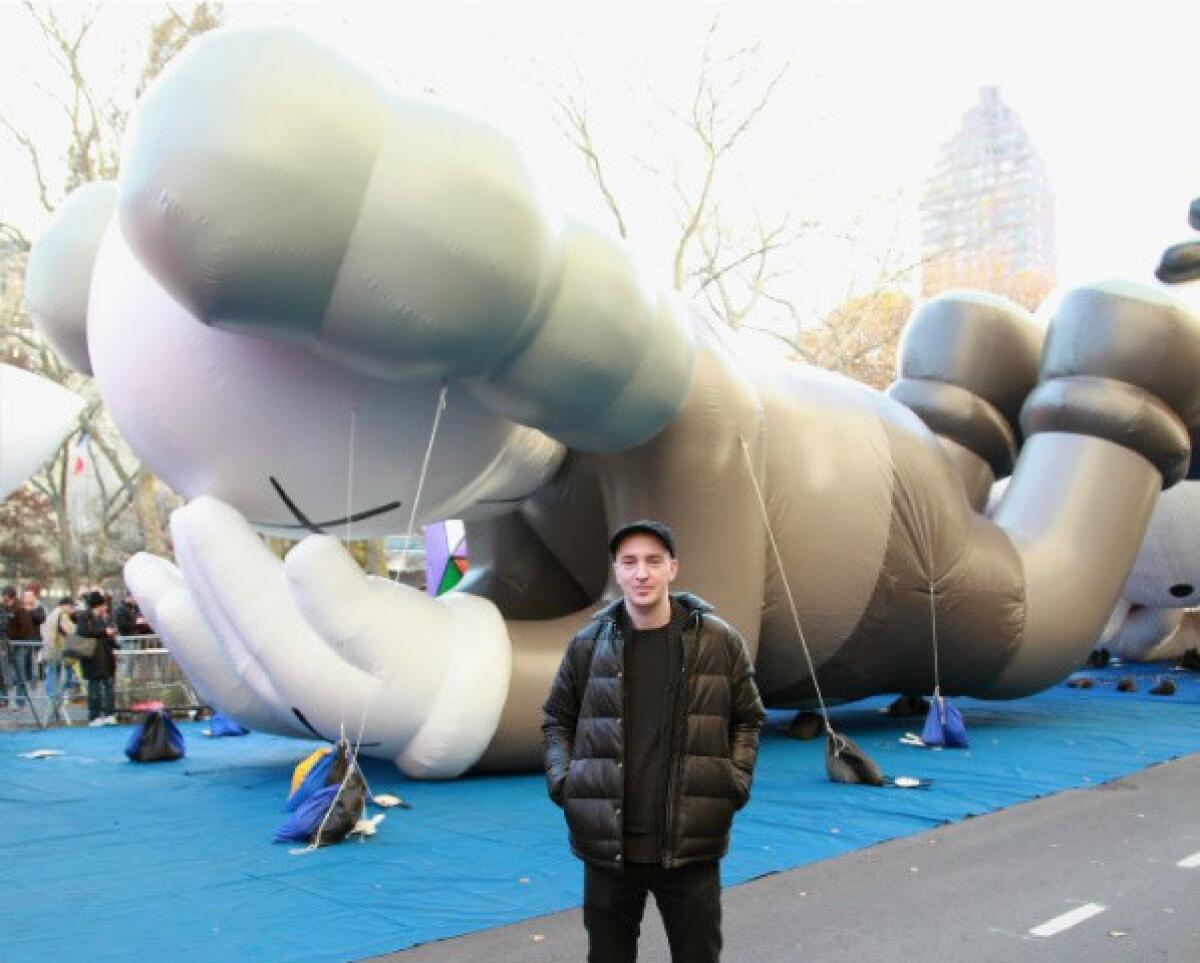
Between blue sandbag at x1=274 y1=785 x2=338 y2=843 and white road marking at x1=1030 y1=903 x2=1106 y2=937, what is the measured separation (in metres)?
2.67

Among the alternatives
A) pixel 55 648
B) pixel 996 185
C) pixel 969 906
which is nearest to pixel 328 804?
pixel 969 906

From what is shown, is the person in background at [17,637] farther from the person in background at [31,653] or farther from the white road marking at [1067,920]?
the white road marking at [1067,920]

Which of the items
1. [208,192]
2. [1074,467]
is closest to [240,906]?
[208,192]

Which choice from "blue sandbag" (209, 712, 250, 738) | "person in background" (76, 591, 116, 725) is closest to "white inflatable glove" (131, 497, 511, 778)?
"blue sandbag" (209, 712, 250, 738)

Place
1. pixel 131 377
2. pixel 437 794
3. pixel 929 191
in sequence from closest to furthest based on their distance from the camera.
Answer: pixel 131 377 < pixel 437 794 < pixel 929 191

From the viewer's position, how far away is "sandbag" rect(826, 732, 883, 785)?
6207 mm

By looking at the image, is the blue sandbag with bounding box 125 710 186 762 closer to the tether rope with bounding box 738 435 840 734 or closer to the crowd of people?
the crowd of people

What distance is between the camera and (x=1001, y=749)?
24.3 ft

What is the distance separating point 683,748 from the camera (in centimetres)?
239

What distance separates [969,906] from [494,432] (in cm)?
297

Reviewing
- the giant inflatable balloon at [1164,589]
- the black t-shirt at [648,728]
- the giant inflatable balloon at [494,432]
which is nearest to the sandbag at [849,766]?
the giant inflatable balloon at [494,432]

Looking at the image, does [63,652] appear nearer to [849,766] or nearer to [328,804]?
[328,804]

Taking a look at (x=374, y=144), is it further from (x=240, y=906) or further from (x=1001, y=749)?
(x=1001, y=749)

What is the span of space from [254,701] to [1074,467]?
214 inches
